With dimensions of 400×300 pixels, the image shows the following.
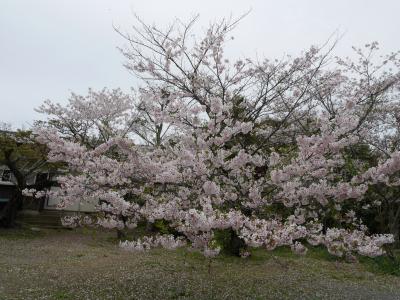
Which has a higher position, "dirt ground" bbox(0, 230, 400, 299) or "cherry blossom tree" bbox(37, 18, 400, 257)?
"cherry blossom tree" bbox(37, 18, 400, 257)

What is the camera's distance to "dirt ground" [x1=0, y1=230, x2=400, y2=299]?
6.68m

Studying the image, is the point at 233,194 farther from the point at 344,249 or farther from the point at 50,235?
the point at 50,235

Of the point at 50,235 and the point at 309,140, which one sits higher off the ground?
the point at 309,140

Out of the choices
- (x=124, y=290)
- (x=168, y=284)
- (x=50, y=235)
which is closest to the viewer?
(x=124, y=290)

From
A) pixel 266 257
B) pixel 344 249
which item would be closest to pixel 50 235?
pixel 266 257

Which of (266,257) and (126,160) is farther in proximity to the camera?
(266,257)

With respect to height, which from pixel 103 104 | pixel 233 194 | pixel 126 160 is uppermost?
pixel 103 104

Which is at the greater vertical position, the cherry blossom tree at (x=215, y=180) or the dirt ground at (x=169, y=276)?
the cherry blossom tree at (x=215, y=180)

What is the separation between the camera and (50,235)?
585 inches

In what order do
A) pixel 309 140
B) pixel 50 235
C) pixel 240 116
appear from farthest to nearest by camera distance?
pixel 50 235, pixel 240 116, pixel 309 140

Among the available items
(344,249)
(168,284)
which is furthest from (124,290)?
(344,249)

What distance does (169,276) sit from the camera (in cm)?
803

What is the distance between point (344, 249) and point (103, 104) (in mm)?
14831

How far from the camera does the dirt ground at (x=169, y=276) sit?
668cm
